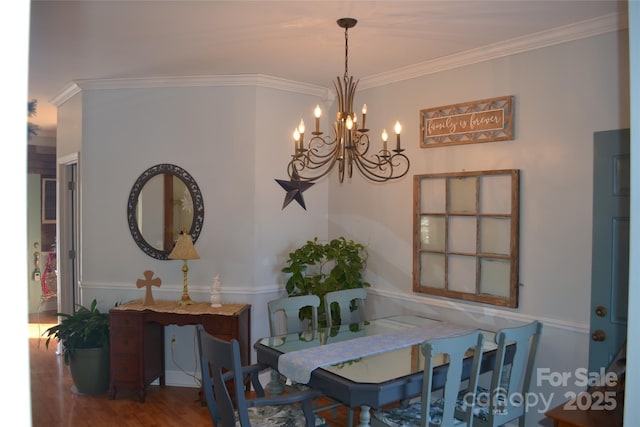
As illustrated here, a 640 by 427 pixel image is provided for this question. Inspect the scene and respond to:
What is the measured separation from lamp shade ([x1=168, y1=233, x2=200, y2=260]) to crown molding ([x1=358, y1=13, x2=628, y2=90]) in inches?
77.6

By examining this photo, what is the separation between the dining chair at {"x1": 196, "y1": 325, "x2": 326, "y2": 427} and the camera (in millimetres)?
2133

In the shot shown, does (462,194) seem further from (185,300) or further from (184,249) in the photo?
(185,300)

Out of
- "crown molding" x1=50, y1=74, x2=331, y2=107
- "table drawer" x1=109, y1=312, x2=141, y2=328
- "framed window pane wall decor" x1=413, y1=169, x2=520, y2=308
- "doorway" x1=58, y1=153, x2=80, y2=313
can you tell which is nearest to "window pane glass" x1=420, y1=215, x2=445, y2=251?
"framed window pane wall decor" x1=413, y1=169, x2=520, y2=308

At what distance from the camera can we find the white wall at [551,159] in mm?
2760

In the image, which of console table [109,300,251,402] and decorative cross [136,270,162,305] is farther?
decorative cross [136,270,162,305]

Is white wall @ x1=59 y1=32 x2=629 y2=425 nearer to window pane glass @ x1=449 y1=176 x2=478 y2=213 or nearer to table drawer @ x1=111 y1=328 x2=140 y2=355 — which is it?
window pane glass @ x1=449 y1=176 x2=478 y2=213

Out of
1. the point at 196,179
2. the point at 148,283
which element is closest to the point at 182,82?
the point at 196,179

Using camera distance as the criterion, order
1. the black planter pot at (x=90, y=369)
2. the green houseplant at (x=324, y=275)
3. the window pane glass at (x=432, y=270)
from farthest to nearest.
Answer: the green houseplant at (x=324, y=275)
the black planter pot at (x=90, y=369)
the window pane glass at (x=432, y=270)

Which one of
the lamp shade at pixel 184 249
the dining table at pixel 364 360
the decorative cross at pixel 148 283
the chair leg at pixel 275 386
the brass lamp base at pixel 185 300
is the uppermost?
the lamp shade at pixel 184 249

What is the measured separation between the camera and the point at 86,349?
3758mm

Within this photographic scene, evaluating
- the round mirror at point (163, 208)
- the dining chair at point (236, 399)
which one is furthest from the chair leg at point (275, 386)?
the round mirror at point (163, 208)

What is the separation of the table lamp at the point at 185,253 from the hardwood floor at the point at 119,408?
77 cm

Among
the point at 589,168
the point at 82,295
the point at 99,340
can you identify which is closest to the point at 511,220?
the point at 589,168

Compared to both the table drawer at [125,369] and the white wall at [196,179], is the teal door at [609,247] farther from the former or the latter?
the table drawer at [125,369]
